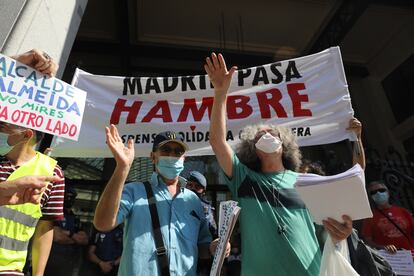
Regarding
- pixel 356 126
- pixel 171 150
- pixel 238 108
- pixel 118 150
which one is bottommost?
pixel 118 150

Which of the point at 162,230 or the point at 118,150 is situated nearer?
the point at 118,150

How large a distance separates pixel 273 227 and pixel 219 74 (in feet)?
3.19

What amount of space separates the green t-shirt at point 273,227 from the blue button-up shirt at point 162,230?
0.27m

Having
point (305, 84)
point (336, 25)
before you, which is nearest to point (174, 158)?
point (305, 84)

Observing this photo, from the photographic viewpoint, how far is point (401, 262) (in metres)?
3.52

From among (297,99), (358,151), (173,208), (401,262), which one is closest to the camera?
(173,208)

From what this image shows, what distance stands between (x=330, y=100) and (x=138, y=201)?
2093 mm

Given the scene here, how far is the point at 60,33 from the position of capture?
3414mm

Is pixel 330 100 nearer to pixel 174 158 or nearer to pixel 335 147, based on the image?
pixel 174 158

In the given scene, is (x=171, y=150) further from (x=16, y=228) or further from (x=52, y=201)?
(x=16, y=228)

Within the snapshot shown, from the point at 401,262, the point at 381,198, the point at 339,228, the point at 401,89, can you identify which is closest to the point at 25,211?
the point at 339,228

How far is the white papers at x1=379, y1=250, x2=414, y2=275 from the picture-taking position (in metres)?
3.44

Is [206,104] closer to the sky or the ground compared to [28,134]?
closer to the sky

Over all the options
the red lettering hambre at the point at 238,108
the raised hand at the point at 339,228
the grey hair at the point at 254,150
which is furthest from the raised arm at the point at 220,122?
the red lettering hambre at the point at 238,108
